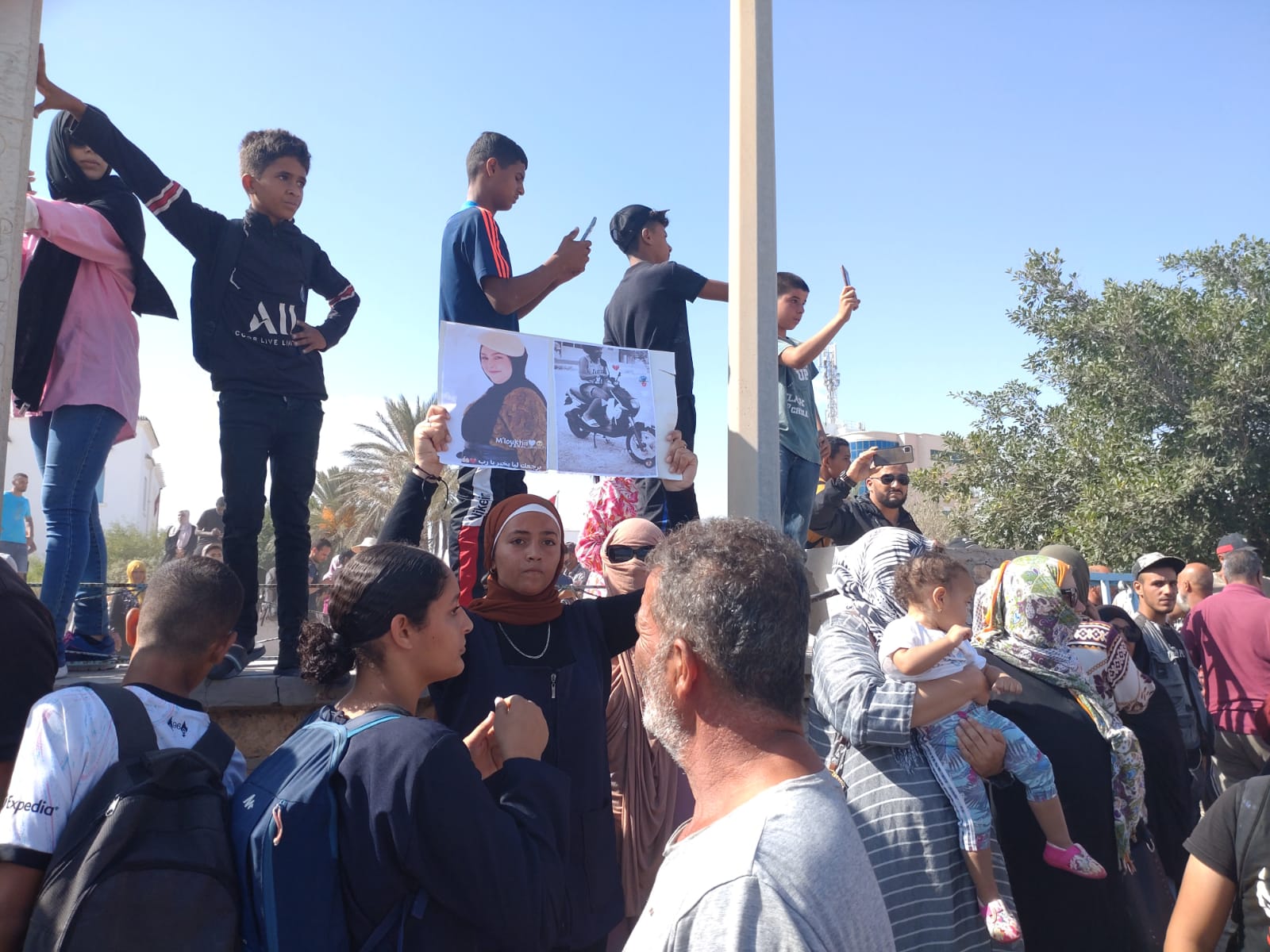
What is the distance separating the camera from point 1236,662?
21.5 feet

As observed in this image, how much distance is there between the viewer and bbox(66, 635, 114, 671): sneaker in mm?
4004

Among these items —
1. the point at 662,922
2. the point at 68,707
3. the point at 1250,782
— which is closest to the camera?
the point at 662,922

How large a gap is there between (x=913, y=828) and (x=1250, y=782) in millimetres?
891

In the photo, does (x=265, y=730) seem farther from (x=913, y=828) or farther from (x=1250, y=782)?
(x=1250, y=782)

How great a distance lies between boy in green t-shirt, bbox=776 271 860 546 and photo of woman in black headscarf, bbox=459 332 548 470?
2.09m

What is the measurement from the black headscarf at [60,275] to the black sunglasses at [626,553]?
219 centimetres

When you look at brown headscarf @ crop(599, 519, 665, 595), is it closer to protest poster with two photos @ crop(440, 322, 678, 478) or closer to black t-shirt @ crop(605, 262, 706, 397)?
protest poster with two photos @ crop(440, 322, 678, 478)

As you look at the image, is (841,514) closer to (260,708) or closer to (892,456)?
(892,456)

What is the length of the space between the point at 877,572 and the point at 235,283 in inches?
114

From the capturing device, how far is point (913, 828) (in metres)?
2.91

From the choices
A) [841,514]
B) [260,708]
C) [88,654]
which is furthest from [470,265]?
[841,514]

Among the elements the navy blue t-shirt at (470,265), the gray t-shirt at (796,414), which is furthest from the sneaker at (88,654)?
the gray t-shirt at (796,414)

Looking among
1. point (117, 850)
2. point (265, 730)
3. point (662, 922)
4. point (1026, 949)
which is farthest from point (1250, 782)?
point (265, 730)

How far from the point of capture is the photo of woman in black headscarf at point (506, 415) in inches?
155
